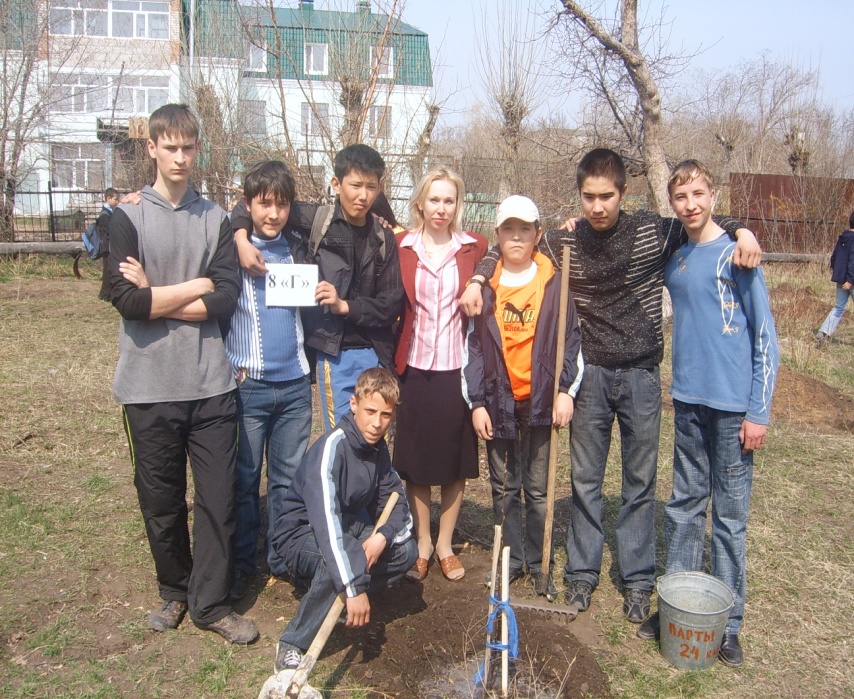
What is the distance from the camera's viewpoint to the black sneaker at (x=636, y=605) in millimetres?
3514

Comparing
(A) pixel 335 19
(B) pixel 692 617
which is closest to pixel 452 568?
(B) pixel 692 617

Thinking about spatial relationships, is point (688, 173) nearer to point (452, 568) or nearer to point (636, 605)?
point (636, 605)

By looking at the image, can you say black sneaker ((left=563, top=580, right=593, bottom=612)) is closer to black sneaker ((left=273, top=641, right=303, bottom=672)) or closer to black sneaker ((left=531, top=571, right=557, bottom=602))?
black sneaker ((left=531, top=571, right=557, bottom=602))

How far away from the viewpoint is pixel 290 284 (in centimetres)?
337

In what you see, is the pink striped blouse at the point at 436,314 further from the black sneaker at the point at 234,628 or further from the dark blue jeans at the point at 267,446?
the black sneaker at the point at 234,628

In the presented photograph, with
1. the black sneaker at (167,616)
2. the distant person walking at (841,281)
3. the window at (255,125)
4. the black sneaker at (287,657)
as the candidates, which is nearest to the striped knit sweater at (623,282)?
the black sneaker at (287,657)

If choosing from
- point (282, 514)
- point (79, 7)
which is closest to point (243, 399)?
point (282, 514)

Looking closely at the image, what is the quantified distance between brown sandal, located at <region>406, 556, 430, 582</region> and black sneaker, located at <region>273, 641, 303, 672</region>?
3.06 ft

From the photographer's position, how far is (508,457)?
3691mm

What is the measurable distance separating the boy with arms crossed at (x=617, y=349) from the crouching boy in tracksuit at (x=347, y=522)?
0.72 metres

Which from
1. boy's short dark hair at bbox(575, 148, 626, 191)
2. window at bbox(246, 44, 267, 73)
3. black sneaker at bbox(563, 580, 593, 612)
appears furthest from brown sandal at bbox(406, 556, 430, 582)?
window at bbox(246, 44, 267, 73)

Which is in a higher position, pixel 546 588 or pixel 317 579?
pixel 317 579

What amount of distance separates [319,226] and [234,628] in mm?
1826

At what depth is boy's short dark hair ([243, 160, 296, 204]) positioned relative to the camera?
3.31 metres
